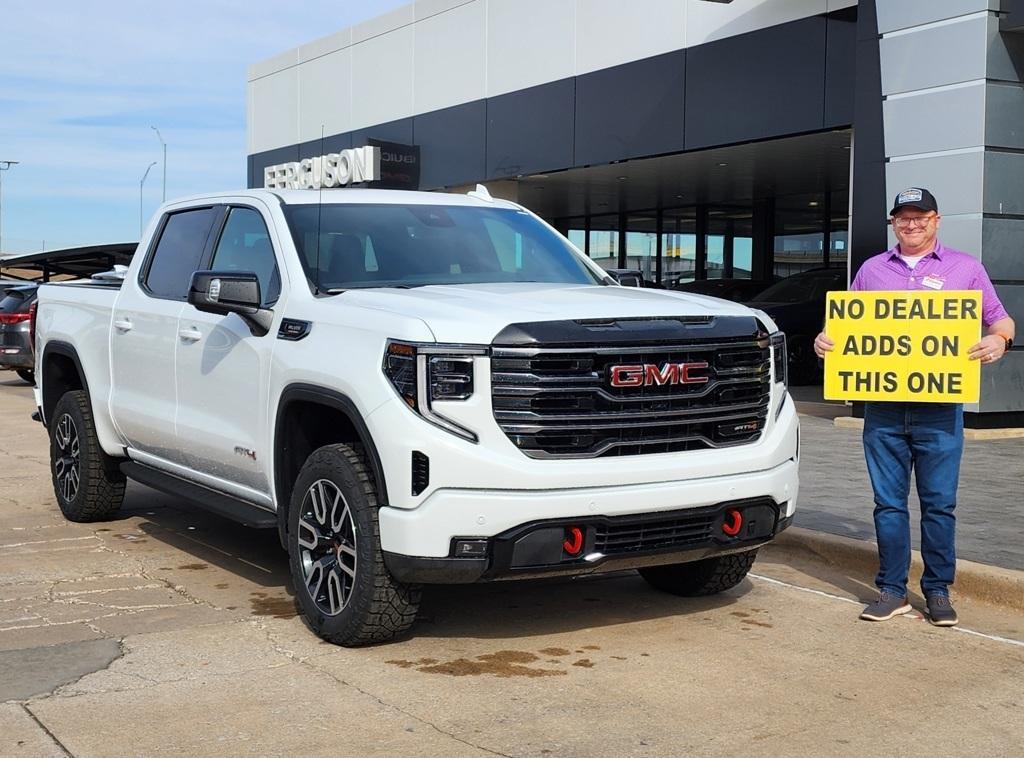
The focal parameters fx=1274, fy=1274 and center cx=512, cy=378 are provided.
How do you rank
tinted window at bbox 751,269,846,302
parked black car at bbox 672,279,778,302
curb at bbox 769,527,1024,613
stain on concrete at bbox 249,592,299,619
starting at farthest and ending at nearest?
parked black car at bbox 672,279,778,302
tinted window at bbox 751,269,846,302
curb at bbox 769,527,1024,613
stain on concrete at bbox 249,592,299,619

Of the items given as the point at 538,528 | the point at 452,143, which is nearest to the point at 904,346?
the point at 538,528

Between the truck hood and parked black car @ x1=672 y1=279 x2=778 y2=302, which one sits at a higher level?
parked black car @ x1=672 y1=279 x2=778 y2=302

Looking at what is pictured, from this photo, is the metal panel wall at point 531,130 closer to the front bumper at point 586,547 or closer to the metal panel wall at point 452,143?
the metal panel wall at point 452,143

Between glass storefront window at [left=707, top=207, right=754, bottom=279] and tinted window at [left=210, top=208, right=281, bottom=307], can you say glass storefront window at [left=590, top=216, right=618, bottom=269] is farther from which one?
tinted window at [left=210, top=208, right=281, bottom=307]

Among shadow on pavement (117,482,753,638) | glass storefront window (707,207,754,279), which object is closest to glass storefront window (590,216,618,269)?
glass storefront window (707,207,754,279)

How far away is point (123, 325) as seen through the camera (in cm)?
741

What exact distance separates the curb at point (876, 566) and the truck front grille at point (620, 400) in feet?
5.58

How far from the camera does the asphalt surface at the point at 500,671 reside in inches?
168

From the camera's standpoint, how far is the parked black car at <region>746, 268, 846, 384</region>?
19188 millimetres

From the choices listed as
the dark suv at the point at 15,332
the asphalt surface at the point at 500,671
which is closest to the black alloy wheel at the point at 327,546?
the asphalt surface at the point at 500,671

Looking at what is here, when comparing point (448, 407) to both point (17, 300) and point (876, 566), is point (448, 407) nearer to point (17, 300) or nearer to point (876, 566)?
point (876, 566)

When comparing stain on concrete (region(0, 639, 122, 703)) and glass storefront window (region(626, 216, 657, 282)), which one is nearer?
stain on concrete (region(0, 639, 122, 703))

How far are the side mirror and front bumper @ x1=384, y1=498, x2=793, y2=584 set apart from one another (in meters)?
1.52

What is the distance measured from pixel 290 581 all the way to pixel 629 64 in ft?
45.3
